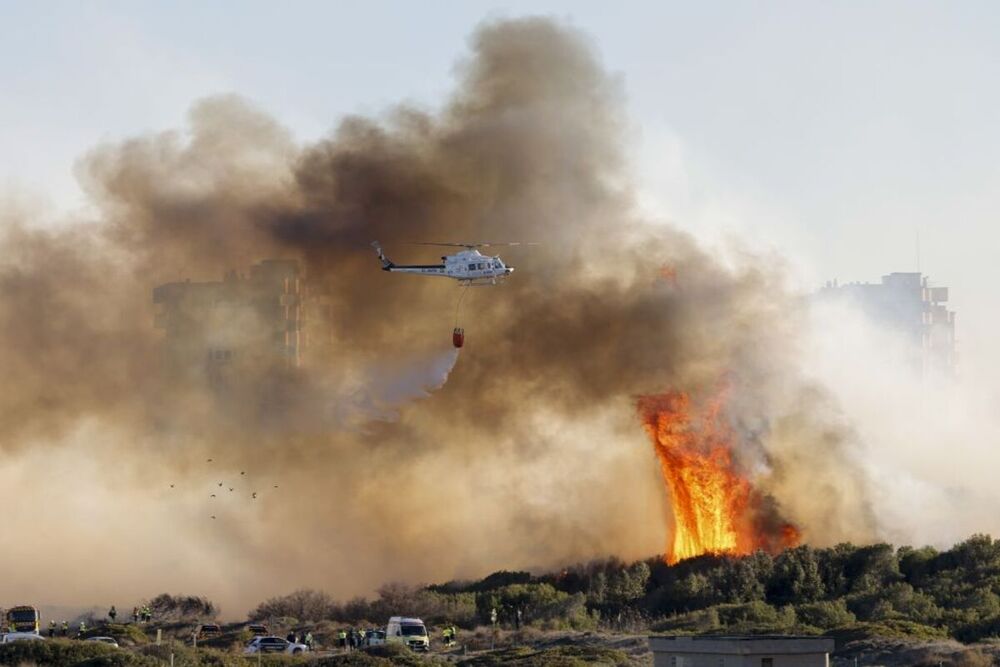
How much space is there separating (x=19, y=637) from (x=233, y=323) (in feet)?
182

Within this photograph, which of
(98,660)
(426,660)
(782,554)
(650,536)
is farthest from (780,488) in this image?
(98,660)

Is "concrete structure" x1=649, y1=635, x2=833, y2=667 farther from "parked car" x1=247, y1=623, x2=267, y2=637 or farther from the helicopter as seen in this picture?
the helicopter

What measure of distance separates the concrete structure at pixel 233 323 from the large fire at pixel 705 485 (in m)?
30.0

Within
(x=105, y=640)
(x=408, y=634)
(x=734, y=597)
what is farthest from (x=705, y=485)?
(x=105, y=640)

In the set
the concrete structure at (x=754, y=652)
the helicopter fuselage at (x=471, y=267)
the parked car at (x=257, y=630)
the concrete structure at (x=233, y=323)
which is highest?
the concrete structure at (x=233, y=323)

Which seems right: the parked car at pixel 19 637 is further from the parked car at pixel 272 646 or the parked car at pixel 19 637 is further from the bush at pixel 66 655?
the parked car at pixel 272 646

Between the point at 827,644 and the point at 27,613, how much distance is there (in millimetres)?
50332

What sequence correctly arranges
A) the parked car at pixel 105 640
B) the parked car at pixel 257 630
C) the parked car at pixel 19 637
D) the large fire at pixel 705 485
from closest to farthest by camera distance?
the parked car at pixel 19 637 < the parked car at pixel 105 640 < the parked car at pixel 257 630 < the large fire at pixel 705 485

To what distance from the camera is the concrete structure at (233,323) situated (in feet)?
511

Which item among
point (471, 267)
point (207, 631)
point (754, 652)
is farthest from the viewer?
point (471, 267)

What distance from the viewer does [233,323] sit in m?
162

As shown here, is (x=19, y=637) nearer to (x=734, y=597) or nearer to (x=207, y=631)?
(x=207, y=631)

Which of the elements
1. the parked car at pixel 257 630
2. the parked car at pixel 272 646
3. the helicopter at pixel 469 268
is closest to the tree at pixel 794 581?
the helicopter at pixel 469 268

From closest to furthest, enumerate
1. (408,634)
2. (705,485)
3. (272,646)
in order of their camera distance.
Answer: (272,646)
(408,634)
(705,485)
